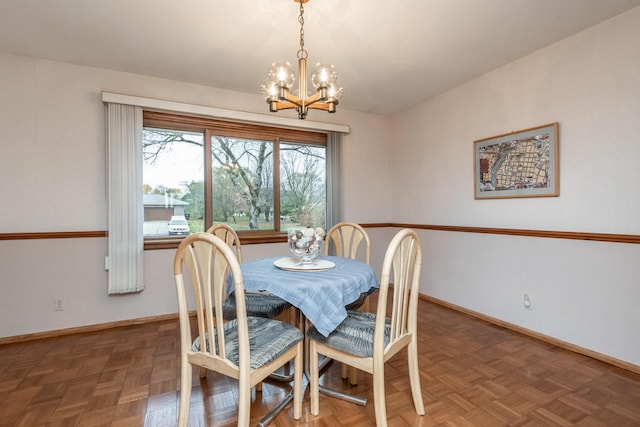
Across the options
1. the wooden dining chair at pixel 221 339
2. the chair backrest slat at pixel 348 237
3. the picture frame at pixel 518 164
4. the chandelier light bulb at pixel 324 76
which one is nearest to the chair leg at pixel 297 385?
the wooden dining chair at pixel 221 339

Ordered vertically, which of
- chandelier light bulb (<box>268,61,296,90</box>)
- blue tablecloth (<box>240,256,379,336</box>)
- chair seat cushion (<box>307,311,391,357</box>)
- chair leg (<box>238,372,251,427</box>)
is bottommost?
chair leg (<box>238,372,251,427</box>)

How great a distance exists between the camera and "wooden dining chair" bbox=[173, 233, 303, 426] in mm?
1283

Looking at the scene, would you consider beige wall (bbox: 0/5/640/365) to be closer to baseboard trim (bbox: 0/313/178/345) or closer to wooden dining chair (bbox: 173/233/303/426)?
baseboard trim (bbox: 0/313/178/345)

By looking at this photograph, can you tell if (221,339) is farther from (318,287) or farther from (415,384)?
(415,384)

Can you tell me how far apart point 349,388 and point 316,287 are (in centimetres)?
84

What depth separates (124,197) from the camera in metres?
2.88

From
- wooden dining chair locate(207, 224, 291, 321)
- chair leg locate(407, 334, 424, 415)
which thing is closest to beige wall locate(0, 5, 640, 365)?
wooden dining chair locate(207, 224, 291, 321)

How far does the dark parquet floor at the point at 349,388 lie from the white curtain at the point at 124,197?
23.4 inches

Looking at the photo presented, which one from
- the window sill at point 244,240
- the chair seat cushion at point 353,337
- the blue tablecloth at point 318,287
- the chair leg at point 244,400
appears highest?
the window sill at point 244,240

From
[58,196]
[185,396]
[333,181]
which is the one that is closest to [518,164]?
[333,181]

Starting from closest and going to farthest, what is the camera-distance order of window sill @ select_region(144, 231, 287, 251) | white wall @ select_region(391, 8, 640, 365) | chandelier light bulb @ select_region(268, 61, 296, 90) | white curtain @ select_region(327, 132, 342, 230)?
chandelier light bulb @ select_region(268, 61, 296, 90) → white wall @ select_region(391, 8, 640, 365) → window sill @ select_region(144, 231, 287, 251) → white curtain @ select_region(327, 132, 342, 230)

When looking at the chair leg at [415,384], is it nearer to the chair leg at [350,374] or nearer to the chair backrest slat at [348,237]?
the chair leg at [350,374]

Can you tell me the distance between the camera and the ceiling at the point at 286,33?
2.03 meters

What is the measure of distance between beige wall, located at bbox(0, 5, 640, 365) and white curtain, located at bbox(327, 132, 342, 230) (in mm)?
775
